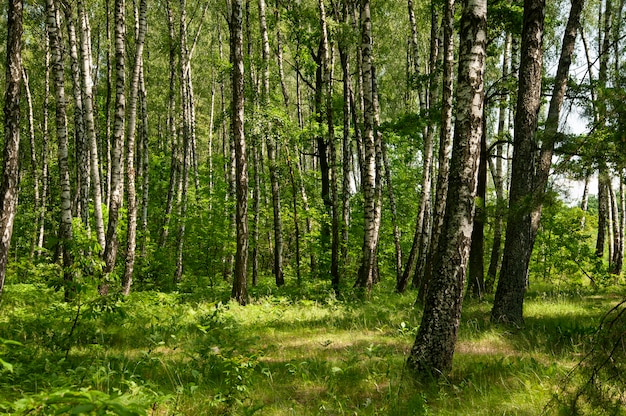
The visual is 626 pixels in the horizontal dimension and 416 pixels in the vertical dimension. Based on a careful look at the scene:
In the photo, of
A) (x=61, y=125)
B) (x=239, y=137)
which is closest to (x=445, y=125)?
(x=239, y=137)

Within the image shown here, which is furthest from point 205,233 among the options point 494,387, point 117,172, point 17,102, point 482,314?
point 494,387

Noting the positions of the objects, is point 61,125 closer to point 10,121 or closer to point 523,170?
point 10,121

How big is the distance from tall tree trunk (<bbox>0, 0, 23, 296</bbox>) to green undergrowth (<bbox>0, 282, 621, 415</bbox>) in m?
1.57

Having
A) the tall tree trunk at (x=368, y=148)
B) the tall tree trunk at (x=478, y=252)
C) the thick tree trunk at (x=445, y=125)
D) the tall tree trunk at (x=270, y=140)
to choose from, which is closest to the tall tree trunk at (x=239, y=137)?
the tall tree trunk at (x=368, y=148)

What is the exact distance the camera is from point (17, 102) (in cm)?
660

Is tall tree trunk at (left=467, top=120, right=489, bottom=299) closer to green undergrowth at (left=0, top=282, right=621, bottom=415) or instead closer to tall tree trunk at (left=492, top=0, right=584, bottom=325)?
green undergrowth at (left=0, top=282, right=621, bottom=415)

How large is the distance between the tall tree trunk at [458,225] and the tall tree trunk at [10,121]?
6076mm

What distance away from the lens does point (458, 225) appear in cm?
476

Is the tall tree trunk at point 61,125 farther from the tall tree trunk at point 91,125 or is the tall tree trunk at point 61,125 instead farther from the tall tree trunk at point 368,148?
the tall tree trunk at point 368,148

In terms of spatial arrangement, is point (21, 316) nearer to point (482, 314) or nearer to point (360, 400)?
point (360, 400)

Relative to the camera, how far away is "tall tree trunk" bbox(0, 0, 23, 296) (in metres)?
6.40

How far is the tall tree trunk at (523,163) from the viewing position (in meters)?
7.02

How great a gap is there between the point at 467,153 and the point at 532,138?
10.2 feet

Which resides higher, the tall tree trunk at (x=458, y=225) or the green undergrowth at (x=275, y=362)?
the tall tree trunk at (x=458, y=225)
